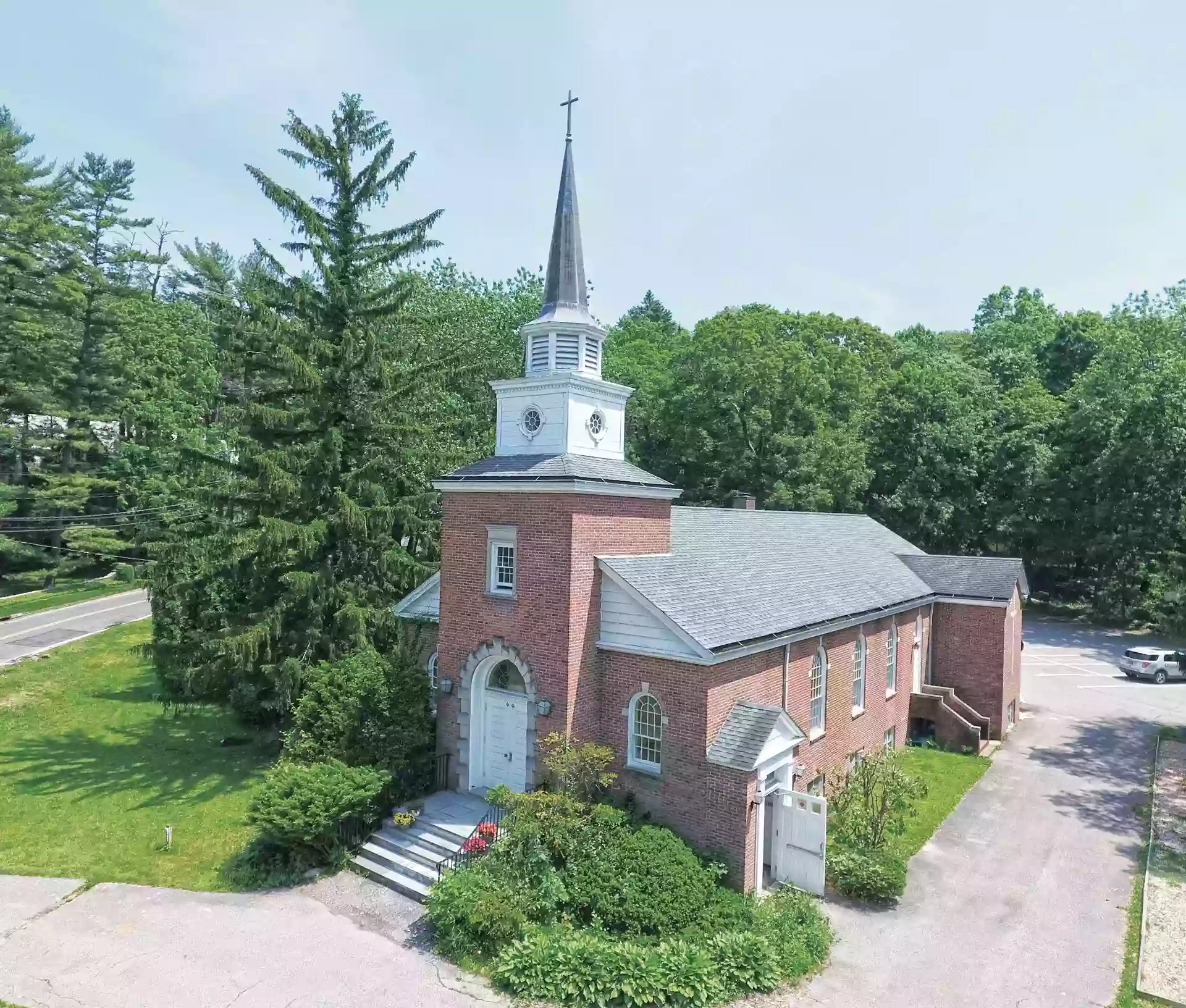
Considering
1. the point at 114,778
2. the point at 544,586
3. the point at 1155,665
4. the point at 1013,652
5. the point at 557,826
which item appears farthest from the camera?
the point at 1155,665

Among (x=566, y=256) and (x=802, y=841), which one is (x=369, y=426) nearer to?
(x=566, y=256)

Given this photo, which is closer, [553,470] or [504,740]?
[553,470]

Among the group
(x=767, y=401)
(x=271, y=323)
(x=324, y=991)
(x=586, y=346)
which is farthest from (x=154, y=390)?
(x=324, y=991)

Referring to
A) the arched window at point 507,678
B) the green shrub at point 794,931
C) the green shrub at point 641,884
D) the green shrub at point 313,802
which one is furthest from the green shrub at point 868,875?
the green shrub at point 313,802

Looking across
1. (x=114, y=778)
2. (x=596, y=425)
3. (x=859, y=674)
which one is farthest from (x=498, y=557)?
(x=114, y=778)

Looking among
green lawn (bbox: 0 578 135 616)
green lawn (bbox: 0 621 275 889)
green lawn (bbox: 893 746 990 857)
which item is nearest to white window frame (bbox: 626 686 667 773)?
green lawn (bbox: 893 746 990 857)

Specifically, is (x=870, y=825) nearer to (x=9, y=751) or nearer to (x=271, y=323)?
(x=271, y=323)
